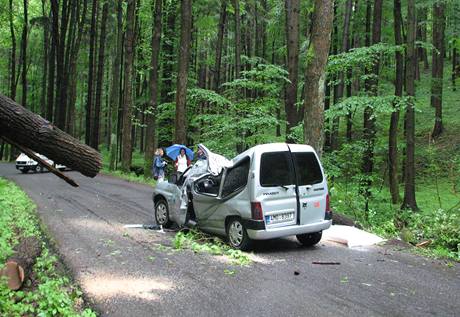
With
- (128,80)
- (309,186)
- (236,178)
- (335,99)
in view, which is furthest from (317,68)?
(128,80)

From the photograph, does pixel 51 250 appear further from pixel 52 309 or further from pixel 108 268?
pixel 52 309

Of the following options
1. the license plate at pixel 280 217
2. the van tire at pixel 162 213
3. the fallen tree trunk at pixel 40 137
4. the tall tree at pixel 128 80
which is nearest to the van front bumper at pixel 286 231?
the license plate at pixel 280 217

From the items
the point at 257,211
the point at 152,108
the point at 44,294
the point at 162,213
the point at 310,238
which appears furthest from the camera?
the point at 152,108

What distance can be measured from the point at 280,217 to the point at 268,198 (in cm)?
46

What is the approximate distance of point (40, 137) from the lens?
484 centimetres

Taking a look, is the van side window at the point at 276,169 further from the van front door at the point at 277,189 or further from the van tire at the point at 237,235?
the van tire at the point at 237,235

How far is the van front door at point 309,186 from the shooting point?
9.02m

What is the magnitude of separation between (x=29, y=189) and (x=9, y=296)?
47.5 ft

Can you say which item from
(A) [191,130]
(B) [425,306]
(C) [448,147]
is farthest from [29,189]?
(C) [448,147]

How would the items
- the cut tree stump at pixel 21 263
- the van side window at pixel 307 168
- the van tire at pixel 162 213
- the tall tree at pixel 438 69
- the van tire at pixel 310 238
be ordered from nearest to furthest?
the cut tree stump at pixel 21 263 < the van side window at pixel 307 168 < the van tire at pixel 310 238 < the van tire at pixel 162 213 < the tall tree at pixel 438 69

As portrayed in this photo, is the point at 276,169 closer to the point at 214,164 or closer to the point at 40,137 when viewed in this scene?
the point at 214,164

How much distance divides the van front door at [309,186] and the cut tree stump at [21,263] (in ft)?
15.7

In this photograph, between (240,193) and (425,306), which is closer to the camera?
(425,306)

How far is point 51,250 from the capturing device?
8.49 meters
